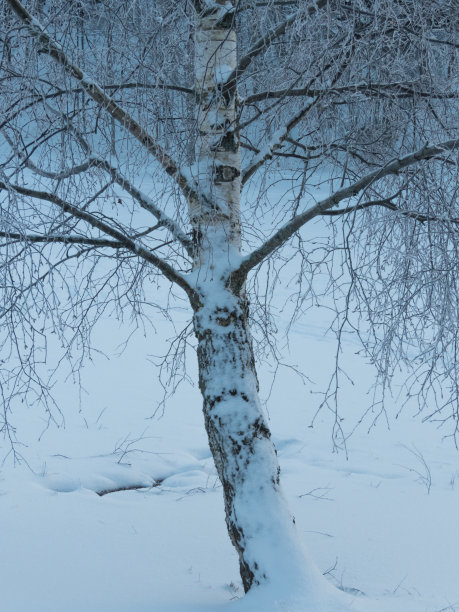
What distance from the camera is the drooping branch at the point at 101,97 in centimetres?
292

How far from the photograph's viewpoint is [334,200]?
3.20m

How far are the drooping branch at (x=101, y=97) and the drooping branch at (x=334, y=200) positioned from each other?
0.47m

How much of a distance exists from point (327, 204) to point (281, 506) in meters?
1.49

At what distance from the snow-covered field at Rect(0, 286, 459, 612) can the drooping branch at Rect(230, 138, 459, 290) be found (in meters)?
1.62

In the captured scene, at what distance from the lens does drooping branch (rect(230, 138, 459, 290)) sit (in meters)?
2.92

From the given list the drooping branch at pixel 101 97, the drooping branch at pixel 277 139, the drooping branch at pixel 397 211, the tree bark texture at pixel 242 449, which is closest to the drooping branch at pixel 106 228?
the tree bark texture at pixel 242 449

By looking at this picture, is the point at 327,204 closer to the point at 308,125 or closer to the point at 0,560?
the point at 308,125

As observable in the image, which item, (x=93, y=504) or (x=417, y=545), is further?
(x=93, y=504)

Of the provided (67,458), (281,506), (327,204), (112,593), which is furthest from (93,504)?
(327,204)

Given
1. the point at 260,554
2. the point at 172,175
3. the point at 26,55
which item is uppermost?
the point at 26,55

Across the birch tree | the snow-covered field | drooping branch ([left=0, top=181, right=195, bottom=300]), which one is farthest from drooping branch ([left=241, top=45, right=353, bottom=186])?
the snow-covered field

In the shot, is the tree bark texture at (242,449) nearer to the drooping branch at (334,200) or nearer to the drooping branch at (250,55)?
the drooping branch at (334,200)

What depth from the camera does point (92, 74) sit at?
3553 millimetres

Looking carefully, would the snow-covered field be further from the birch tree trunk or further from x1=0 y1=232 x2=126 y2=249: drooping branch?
x1=0 y1=232 x2=126 y2=249: drooping branch
